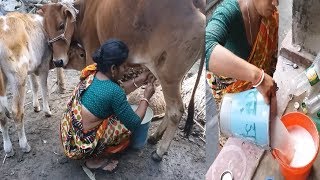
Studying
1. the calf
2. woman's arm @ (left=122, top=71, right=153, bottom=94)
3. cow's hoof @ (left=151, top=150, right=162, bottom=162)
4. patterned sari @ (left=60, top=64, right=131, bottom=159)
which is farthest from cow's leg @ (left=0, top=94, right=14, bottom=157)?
cow's hoof @ (left=151, top=150, right=162, bottom=162)

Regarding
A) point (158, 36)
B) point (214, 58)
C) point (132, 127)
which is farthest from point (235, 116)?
point (158, 36)

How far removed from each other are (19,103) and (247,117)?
9.45 ft

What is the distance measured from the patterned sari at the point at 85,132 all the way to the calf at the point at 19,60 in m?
0.60

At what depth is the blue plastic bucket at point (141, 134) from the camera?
4023 millimetres

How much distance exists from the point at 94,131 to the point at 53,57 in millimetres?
1479

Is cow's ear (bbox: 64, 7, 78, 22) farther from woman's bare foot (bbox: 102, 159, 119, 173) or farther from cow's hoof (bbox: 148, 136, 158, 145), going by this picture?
woman's bare foot (bbox: 102, 159, 119, 173)

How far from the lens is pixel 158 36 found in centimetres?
393

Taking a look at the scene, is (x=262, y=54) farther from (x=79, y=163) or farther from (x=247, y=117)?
(x=79, y=163)

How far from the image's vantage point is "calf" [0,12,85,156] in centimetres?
404

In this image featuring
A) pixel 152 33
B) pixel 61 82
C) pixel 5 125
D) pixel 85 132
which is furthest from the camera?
pixel 61 82

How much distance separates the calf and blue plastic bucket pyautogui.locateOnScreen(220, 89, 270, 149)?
104 inches

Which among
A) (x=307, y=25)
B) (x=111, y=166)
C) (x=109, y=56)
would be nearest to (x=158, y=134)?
(x=111, y=166)

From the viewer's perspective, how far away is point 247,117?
185 centimetres

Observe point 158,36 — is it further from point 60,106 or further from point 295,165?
point 295,165
